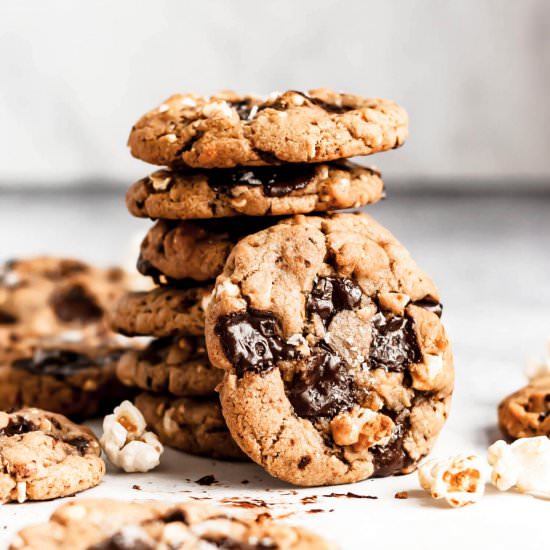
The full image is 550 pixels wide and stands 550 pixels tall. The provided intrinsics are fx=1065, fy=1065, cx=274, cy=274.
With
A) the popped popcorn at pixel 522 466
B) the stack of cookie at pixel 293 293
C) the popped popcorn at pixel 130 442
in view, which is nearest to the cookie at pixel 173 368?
the stack of cookie at pixel 293 293

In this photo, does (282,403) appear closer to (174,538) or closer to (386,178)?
(174,538)

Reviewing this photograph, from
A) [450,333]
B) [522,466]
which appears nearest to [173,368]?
[522,466]

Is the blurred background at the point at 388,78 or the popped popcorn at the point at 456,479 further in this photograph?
the blurred background at the point at 388,78

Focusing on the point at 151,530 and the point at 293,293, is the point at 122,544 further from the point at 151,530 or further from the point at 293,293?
the point at 293,293

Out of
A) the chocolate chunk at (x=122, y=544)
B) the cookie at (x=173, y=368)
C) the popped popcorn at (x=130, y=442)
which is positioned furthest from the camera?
the cookie at (x=173, y=368)

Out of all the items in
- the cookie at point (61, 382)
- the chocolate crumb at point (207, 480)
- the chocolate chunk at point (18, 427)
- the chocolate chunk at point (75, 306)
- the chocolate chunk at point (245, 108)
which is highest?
the chocolate chunk at point (245, 108)

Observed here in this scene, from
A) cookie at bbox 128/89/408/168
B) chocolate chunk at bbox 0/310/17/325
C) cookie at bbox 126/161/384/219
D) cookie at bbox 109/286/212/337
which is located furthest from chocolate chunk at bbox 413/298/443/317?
chocolate chunk at bbox 0/310/17/325

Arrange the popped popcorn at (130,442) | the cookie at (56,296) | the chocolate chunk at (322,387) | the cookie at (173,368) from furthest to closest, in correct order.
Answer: the cookie at (56,296) → the cookie at (173,368) → the popped popcorn at (130,442) → the chocolate chunk at (322,387)

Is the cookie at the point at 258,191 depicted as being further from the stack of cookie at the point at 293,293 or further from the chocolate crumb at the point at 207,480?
the chocolate crumb at the point at 207,480
